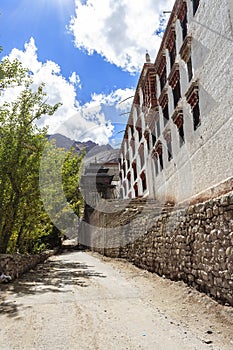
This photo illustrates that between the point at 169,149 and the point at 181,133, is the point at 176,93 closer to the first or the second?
the point at 181,133

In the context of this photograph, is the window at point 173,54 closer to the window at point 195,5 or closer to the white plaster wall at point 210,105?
the white plaster wall at point 210,105

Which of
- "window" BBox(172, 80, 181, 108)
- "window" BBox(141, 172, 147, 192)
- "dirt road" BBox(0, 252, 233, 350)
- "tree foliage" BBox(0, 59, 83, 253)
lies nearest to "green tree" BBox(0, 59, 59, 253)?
"tree foliage" BBox(0, 59, 83, 253)

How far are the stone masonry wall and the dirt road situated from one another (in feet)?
1.13

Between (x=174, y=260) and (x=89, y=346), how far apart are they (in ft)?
15.0

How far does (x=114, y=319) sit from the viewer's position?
5.55m

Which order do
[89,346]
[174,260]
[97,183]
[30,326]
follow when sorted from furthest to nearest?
[97,183] < [174,260] < [30,326] < [89,346]

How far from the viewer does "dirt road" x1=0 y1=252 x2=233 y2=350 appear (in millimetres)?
4398

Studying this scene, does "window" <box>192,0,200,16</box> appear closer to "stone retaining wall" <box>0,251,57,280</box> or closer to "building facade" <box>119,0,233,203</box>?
"building facade" <box>119,0,233,203</box>

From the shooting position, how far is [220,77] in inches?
452

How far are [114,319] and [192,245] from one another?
8.39 feet

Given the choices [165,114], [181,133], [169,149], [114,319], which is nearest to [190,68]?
[181,133]

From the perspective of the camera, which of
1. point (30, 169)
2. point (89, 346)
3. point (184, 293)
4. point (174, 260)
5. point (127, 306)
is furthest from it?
point (30, 169)

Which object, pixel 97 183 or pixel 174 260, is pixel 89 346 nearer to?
pixel 174 260

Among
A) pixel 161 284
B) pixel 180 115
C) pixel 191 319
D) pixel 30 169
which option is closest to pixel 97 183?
pixel 180 115
